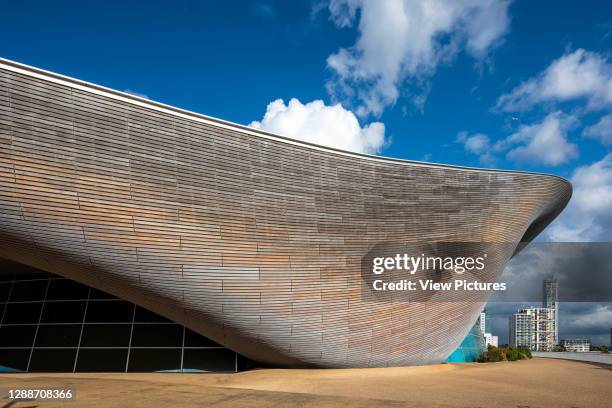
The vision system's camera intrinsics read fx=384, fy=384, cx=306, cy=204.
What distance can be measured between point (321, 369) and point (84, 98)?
11625mm

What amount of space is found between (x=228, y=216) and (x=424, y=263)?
317 inches

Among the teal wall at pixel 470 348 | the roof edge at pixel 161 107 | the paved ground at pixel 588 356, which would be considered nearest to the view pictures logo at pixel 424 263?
the roof edge at pixel 161 107

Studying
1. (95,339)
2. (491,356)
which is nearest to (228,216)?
(95,339)

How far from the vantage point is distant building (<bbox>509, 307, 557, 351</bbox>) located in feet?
250

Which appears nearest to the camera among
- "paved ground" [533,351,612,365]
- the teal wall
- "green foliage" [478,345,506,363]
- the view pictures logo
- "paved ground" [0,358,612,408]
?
"paved ground" [0,358,612,408]

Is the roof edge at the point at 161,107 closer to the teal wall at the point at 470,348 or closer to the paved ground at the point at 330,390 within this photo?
the paved ground at the point at 330,390

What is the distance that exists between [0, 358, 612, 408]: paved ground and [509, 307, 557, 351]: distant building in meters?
74.3

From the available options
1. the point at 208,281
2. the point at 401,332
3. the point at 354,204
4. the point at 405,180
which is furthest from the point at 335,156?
the point at 401,332

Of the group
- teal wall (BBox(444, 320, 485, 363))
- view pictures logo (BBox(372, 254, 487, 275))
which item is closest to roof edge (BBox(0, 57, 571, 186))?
view pictures logo (BBox(372, 254, 487, 275))

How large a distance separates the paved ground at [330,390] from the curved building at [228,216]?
47.8 inches

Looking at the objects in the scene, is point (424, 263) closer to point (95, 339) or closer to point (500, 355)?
point (95, 339)

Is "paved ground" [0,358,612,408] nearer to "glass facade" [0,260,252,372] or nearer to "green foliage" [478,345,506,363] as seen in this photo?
"glass facade" [0,260,252,372]

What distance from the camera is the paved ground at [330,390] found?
27.9ft

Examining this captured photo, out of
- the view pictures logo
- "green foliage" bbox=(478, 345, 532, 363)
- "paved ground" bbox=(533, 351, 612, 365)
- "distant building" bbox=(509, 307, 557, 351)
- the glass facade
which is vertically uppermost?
the view pictures logo
